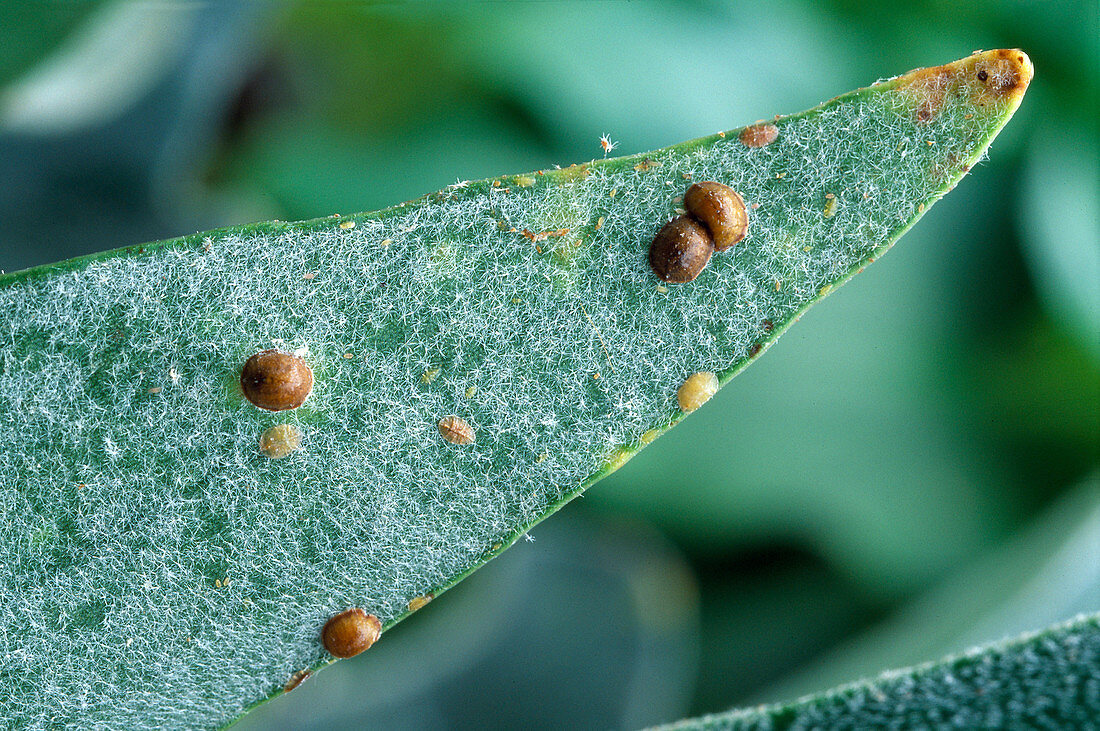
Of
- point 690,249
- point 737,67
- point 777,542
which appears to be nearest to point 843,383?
point 777,542

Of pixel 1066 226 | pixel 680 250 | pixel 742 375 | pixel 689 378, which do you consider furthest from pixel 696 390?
pixel 1066 226

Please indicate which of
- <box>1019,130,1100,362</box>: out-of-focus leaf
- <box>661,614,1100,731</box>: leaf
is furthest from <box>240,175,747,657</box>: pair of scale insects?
<box>1019,130,1100,362</box>: out-of-focus leaf

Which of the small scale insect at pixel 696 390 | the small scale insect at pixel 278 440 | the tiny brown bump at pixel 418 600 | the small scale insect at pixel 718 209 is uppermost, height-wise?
the small scale insect at pixel 278 440

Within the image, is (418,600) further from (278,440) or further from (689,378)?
(689,378)

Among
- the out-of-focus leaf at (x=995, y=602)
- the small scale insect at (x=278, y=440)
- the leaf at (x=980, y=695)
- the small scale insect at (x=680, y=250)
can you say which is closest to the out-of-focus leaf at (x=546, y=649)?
the out-of-focus leaf at (x=995, y=602)

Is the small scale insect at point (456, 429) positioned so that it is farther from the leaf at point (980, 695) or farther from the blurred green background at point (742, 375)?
the blurred green background at point (742, 375)

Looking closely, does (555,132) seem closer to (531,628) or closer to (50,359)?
(531,628)

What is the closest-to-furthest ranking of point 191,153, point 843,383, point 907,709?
1. point 907,709
2. point 191,153
3. point 843,383
